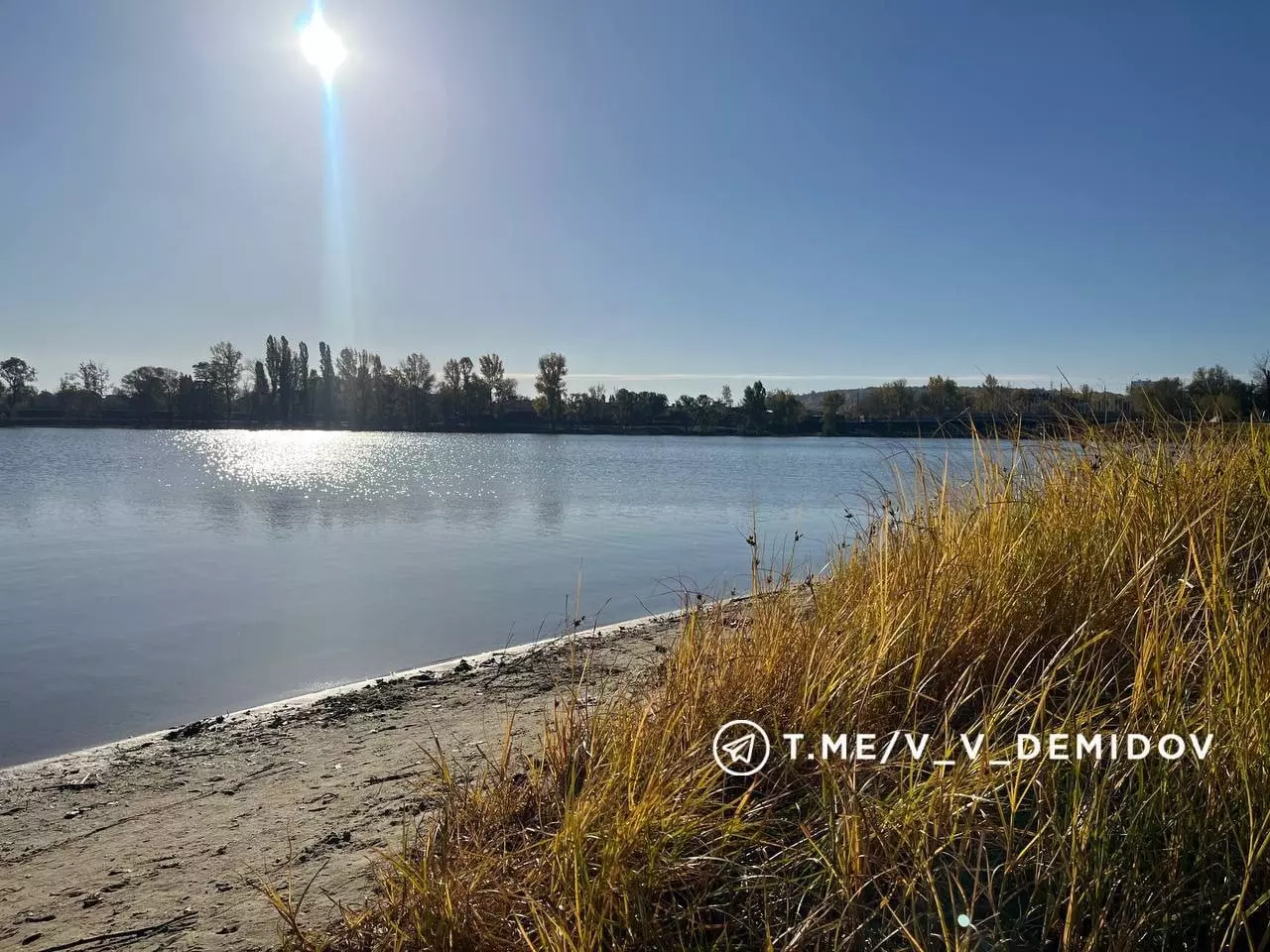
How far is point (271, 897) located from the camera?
2529mm

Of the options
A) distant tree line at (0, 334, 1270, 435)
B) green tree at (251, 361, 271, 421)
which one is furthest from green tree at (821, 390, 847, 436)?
green tree at (251, 361, 271, 421)

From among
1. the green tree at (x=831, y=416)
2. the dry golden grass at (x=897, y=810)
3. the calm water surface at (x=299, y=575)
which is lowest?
the calm water surface at (x=299, y=575)

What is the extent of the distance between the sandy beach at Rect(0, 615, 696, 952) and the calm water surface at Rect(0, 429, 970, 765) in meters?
1.12

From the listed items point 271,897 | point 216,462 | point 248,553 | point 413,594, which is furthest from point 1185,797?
point 216,462

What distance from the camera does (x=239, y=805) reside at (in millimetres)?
4484

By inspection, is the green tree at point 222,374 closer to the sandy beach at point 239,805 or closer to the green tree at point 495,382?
the green tree at point 495,382

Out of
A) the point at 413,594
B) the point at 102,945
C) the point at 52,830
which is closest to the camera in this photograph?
the point at 102,945

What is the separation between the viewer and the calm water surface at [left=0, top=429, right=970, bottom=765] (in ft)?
25.0

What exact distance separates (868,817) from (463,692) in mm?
4836

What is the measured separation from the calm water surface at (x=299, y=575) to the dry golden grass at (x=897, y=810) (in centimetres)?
153

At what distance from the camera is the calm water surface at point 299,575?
25.0 feet

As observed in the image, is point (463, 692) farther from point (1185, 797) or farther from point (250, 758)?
point (1185, 797)

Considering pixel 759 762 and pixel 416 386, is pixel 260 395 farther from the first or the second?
pixel 759 762

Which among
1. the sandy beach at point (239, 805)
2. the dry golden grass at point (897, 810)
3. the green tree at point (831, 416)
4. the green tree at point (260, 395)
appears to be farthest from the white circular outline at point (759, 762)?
the green tree at point (260, 395)
